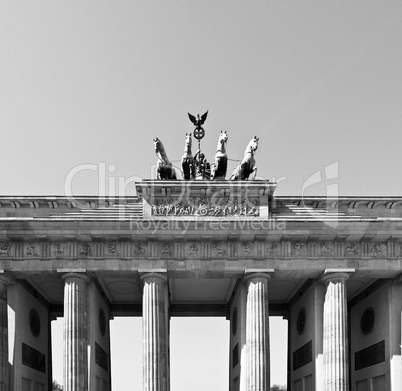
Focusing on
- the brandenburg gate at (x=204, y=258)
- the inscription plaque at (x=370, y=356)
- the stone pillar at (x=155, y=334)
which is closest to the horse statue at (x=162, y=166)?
the brandenburg gate at (x=204, y=258)

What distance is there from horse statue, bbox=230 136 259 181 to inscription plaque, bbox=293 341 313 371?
11.2m

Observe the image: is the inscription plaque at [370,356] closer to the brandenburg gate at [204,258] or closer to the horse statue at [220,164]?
the brandenburg gate at [204,258]

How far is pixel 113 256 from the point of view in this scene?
1246 inches

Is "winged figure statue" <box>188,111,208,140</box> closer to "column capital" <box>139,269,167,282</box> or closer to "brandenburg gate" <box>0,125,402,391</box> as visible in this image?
"brandenburg gate" <box>0,125,402,391</box>

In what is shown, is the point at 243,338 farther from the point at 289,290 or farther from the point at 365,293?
the point at 365,293

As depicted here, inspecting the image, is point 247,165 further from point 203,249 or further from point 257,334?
point 257,334

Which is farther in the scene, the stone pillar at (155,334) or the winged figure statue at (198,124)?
the winged figure statue at (198,124)

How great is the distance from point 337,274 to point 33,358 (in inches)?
789

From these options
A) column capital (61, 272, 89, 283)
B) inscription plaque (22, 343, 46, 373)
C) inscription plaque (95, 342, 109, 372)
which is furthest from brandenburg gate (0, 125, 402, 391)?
inscription plaque (95, 342, 109, 372)

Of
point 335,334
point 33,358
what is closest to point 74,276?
point 33,358

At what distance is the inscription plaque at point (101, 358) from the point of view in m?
34.2

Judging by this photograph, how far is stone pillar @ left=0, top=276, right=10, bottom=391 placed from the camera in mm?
30547

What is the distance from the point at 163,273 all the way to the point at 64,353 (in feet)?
23.0

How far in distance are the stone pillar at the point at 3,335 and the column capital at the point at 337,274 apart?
1847 cm
